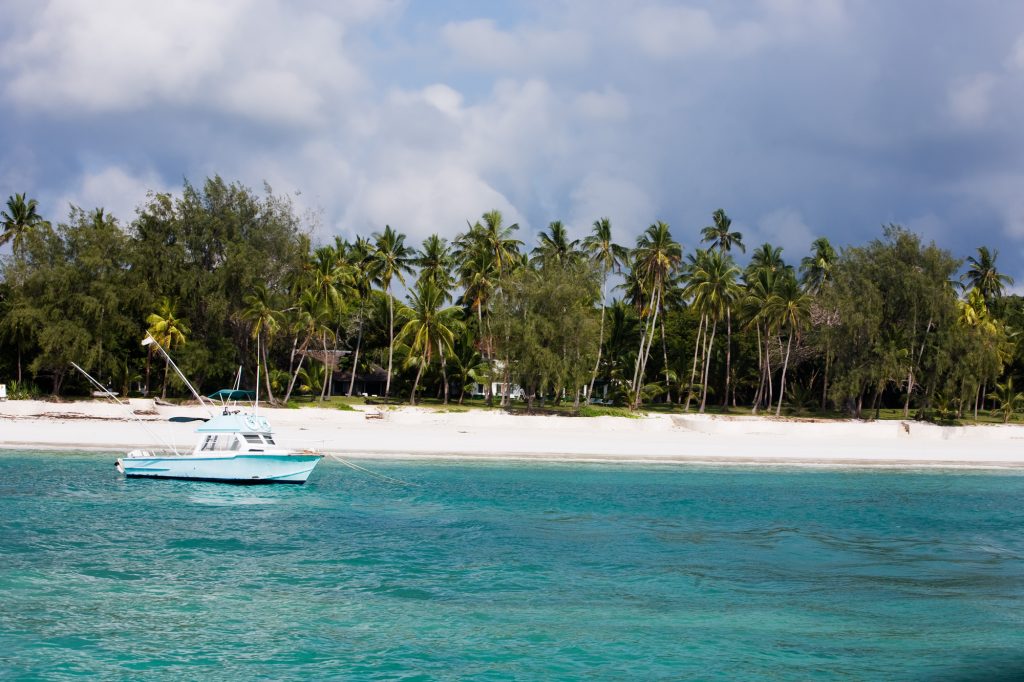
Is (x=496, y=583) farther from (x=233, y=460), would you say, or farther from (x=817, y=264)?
(x=817, y=264)

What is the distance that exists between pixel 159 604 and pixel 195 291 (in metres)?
45.6

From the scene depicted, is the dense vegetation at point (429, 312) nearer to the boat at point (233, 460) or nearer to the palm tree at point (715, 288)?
the palm tree at point (715, 288)

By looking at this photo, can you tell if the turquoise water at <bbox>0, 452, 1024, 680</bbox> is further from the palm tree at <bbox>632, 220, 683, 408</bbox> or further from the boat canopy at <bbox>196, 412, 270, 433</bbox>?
the palm tree at <bbox>632, 220, 683, 408</bbox>

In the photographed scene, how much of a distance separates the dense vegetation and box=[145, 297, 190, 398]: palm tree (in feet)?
0.46

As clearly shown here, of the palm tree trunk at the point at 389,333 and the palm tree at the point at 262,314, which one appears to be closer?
the palm tree at the point at 262,314

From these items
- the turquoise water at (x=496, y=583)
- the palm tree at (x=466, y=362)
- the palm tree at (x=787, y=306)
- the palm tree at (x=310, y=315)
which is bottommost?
the turquoise water at (x=496, y=583)

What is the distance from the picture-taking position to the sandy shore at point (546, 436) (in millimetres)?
37969

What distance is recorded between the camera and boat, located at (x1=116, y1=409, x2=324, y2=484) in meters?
27.3

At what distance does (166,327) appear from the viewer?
54.7m

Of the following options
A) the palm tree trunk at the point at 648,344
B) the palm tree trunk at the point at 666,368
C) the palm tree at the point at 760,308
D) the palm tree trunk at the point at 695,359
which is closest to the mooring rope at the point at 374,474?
the palm tree trunk at the point at 648,344

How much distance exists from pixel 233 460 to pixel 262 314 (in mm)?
28900

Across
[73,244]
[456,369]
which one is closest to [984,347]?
[456,369]

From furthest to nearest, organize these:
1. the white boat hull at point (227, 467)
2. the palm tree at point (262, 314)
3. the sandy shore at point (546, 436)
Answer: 1. the palm tree at point (262, 314)
2. the sandy shore at point (546, 436)
3. the white boat hull at point (227, 467)

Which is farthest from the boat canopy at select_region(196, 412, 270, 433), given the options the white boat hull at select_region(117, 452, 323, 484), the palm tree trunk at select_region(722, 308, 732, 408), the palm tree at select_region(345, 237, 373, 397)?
the palm tree trunk at select_region(722, 308, 732, 408)
